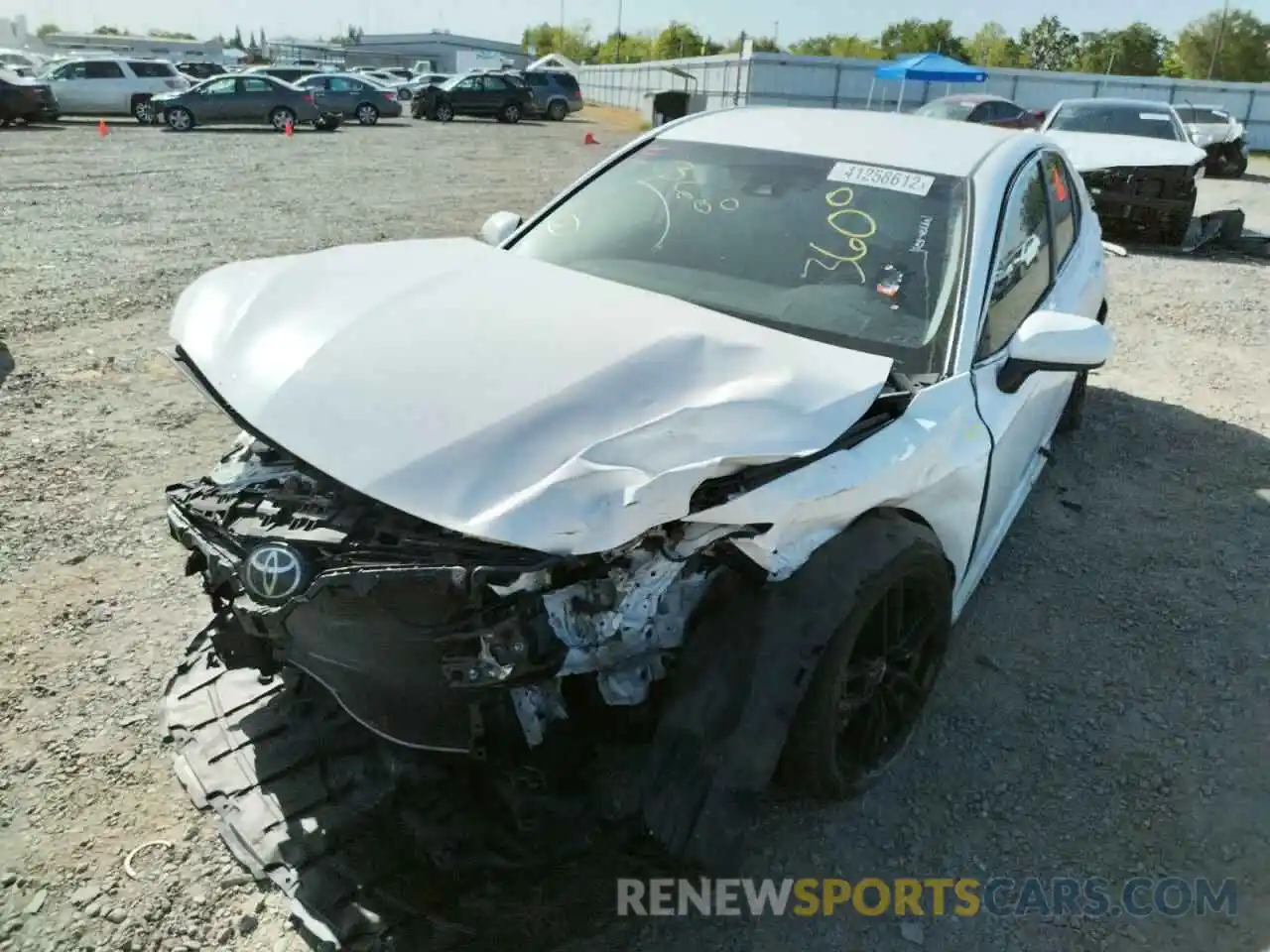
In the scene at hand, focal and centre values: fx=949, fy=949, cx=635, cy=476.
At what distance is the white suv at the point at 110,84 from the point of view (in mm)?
22828

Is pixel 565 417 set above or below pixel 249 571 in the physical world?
above

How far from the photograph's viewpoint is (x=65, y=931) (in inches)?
87.4

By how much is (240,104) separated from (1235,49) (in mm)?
70917

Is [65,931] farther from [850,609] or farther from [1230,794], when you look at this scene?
[1230,794]

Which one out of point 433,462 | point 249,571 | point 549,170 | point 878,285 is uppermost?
point 878,285

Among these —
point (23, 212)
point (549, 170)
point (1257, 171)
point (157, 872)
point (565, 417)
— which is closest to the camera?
point (565, 417)

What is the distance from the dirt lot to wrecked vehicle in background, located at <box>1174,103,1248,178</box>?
52.7 ft

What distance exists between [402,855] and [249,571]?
718mm

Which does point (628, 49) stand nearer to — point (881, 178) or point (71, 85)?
point (71, 85)

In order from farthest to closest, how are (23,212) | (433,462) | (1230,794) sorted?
(23,212)
(1230,794)
(433,462)

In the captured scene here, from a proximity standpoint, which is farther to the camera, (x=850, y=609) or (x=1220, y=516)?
(x=1220, y=516)

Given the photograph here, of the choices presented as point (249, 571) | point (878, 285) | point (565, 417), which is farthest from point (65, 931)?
point (878, 285)

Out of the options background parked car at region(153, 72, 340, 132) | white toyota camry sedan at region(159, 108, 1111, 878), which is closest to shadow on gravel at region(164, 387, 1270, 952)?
white toyota camry sedan at region(159, 108, 1111, 878)

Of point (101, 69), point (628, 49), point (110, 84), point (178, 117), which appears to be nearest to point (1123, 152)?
point (178, 117)
